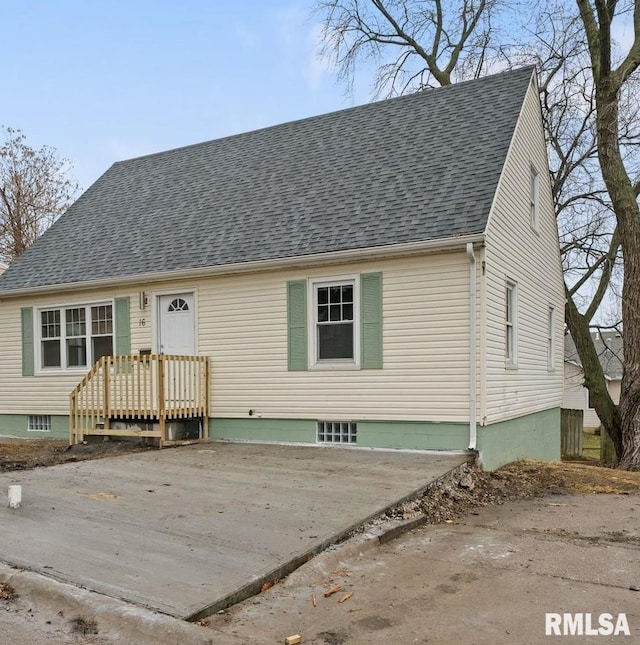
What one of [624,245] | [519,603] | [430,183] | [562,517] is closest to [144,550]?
[519,603]

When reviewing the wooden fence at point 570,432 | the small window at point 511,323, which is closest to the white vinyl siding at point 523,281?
the small window at point 511,323

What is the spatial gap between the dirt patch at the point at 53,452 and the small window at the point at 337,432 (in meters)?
2.92

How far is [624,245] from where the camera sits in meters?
13.4

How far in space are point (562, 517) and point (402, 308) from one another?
13.1 feet

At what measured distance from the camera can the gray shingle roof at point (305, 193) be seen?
10.2 meters

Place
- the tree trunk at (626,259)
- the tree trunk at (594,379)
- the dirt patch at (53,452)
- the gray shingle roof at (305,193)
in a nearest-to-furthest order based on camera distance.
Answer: the dirt patch at (53,452)
the gray shingle roof at (305,193)
the tree trunk at (626,259)
the tree trunk at (594,379)

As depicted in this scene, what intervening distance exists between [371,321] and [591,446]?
743 inches

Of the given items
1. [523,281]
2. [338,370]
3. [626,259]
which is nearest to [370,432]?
[338,370]

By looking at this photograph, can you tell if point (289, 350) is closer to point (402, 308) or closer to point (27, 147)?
point (402, 308)

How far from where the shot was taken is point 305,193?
39.0ft

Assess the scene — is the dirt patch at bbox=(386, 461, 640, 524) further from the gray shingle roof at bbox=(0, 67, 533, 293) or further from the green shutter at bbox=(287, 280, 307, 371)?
the gray shingle roof at bbox=(0, 67, 533, 293)

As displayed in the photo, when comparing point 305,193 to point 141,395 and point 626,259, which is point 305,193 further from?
point 626,259

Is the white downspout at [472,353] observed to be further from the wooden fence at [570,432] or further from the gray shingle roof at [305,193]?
the wooden fence at [570,432]

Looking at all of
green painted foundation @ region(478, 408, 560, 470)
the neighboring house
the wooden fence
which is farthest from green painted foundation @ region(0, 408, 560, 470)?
the neighboring house
